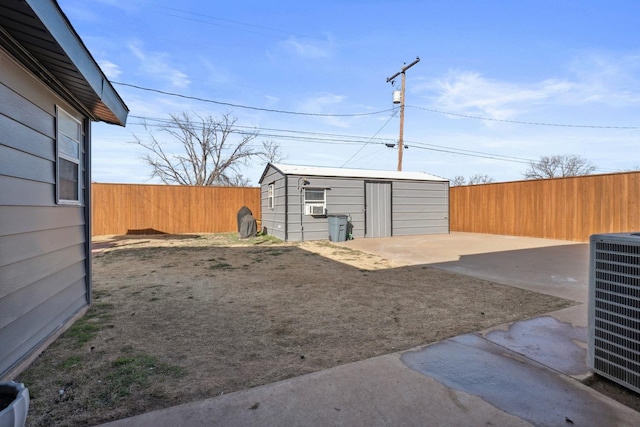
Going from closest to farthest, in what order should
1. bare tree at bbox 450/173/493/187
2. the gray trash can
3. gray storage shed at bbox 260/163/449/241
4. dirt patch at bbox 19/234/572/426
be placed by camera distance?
dirt patch at bbox 19/234/572/426 < the gray trash can < gray storage shed at bbox 260/163/449/241 < bare tree at bbox 450/173/493/187

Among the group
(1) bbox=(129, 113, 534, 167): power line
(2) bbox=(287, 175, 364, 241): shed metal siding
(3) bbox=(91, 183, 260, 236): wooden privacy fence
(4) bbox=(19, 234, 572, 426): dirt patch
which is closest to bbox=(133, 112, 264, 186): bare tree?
(1) bbox=(129, 113, 534, 167): power line

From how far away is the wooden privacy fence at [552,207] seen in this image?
9.14 meters

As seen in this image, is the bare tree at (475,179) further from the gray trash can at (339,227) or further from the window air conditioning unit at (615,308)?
the window air conditioning unit at (615,308)

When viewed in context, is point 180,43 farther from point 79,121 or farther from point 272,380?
point 272,380

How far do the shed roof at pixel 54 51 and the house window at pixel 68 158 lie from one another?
0.22 meters

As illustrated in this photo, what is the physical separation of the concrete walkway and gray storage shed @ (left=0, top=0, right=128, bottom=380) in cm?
143

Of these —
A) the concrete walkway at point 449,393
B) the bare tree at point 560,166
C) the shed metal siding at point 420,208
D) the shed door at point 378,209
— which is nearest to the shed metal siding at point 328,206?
the shed door at point 378,209

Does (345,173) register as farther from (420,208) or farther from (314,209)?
(420,208)

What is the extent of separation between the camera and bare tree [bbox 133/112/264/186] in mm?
22047

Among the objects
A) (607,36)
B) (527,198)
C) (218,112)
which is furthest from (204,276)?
(218,112)

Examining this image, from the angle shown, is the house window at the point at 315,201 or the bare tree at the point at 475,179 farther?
the bare tree at the point at 475,179

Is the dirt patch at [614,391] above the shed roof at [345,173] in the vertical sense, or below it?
below

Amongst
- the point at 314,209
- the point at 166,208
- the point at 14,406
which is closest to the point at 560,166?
the point at 314,209

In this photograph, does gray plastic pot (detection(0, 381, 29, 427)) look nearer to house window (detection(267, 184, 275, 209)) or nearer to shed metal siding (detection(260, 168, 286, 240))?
shed metal siding (detection(260, 168, 286, 240))
